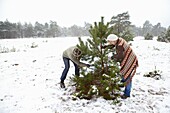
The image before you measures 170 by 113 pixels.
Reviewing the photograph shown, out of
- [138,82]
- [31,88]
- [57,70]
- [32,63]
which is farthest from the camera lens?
[32,63]

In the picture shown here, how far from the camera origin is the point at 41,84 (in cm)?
730

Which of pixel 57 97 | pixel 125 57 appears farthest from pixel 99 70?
pixel 57 97

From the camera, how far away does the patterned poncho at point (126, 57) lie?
548 centimetres

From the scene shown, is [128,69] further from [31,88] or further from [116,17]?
[116,17]

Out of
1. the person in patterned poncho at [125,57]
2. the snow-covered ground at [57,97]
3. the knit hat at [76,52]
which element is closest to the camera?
the snow-covered ground at [57,97]

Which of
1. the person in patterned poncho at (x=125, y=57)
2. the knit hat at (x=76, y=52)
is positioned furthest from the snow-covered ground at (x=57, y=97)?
the knit hat at (x=76, y=52)

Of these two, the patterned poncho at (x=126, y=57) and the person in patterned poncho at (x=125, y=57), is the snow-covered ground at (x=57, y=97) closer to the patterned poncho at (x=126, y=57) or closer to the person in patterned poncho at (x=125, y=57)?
the person in patterned poncho at (x=125, y=57)

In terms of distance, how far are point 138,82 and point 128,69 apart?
204 cm

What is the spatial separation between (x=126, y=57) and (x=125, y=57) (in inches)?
1.2

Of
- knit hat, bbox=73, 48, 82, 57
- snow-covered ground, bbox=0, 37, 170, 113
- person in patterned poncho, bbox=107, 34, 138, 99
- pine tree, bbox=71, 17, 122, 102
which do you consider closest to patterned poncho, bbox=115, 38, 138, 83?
person in patterned poncho, bbox=107, 34, 138, 99

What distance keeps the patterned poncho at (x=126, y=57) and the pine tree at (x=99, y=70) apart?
26 centimetres

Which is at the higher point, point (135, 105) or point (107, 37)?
point (107, 37)

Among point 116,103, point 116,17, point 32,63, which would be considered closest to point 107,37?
point 116,103

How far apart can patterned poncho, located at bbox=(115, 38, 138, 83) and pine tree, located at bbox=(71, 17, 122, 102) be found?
0.86ft
